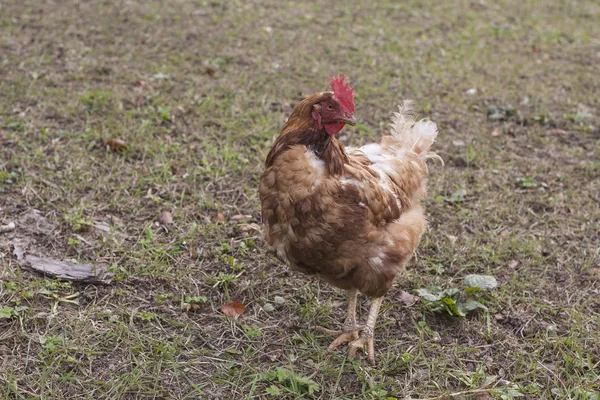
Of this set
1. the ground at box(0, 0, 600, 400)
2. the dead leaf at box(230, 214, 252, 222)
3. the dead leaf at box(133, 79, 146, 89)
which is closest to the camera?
the ground at box(0, 0, 600, 400)

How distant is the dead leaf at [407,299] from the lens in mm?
3835

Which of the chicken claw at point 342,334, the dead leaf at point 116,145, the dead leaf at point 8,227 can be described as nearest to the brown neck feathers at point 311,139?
the chicken claw at point 342,334

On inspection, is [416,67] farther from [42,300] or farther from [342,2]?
[42,300]

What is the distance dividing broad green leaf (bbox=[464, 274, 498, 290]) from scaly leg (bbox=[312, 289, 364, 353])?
2.58ft

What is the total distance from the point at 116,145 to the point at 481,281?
10.8ft

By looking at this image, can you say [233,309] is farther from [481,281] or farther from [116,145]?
[116,145]

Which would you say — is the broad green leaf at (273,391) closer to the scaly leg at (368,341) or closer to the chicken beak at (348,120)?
the scaly leg at (368,341)

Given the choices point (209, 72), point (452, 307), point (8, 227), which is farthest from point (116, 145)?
point (452, 307)

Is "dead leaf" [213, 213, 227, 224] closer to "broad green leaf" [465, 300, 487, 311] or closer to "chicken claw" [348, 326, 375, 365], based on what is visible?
"chicken claw" [348, 326, 375, 365]

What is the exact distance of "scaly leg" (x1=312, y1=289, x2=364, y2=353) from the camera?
A: 3.50m

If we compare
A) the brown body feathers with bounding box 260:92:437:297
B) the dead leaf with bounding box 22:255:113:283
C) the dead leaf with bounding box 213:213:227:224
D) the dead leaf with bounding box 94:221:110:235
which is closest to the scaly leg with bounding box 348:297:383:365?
the brown body feathers with bounding box 260:92:437:297

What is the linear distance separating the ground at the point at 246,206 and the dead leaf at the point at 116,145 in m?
0.04

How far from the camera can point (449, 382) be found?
10.7 ft

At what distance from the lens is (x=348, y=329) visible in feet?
11.7
